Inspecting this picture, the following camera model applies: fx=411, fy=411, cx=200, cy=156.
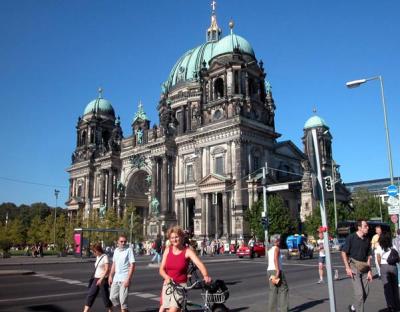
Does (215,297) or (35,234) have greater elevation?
(35,234)

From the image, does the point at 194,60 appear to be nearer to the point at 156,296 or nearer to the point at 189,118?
the point at 189,118

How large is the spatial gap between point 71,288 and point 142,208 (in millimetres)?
58562

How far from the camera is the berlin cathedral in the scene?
52688mm

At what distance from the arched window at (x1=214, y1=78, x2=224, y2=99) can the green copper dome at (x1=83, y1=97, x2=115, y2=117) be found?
34.3 metres

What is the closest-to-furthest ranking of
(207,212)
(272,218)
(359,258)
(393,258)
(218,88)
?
(359,258) → (393,258) → (272,218) → (207,212) → (218,88)

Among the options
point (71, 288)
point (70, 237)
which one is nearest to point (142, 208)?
point (70, 237)

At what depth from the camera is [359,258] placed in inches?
365

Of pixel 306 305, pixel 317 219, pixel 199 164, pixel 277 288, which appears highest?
pixel 199 164

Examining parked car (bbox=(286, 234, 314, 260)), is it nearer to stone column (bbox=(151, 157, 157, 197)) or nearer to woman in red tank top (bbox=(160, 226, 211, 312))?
woman in red tank top (bbox=(160, 226, 211, 312))

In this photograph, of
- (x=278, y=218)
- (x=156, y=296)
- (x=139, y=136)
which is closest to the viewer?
(x=156, y=296)

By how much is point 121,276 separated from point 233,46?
52657 mm

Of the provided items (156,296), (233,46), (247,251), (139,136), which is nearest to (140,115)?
(139,136)

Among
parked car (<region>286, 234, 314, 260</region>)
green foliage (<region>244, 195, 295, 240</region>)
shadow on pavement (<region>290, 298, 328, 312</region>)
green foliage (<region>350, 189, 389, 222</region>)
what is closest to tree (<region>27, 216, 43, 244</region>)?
green foliage (<region>244, 195, 295, 240</region>)

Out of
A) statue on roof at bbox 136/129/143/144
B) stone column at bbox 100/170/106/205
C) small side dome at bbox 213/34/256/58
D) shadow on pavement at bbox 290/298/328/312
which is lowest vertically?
shadow on pavement at bbox 290/298/328/312
